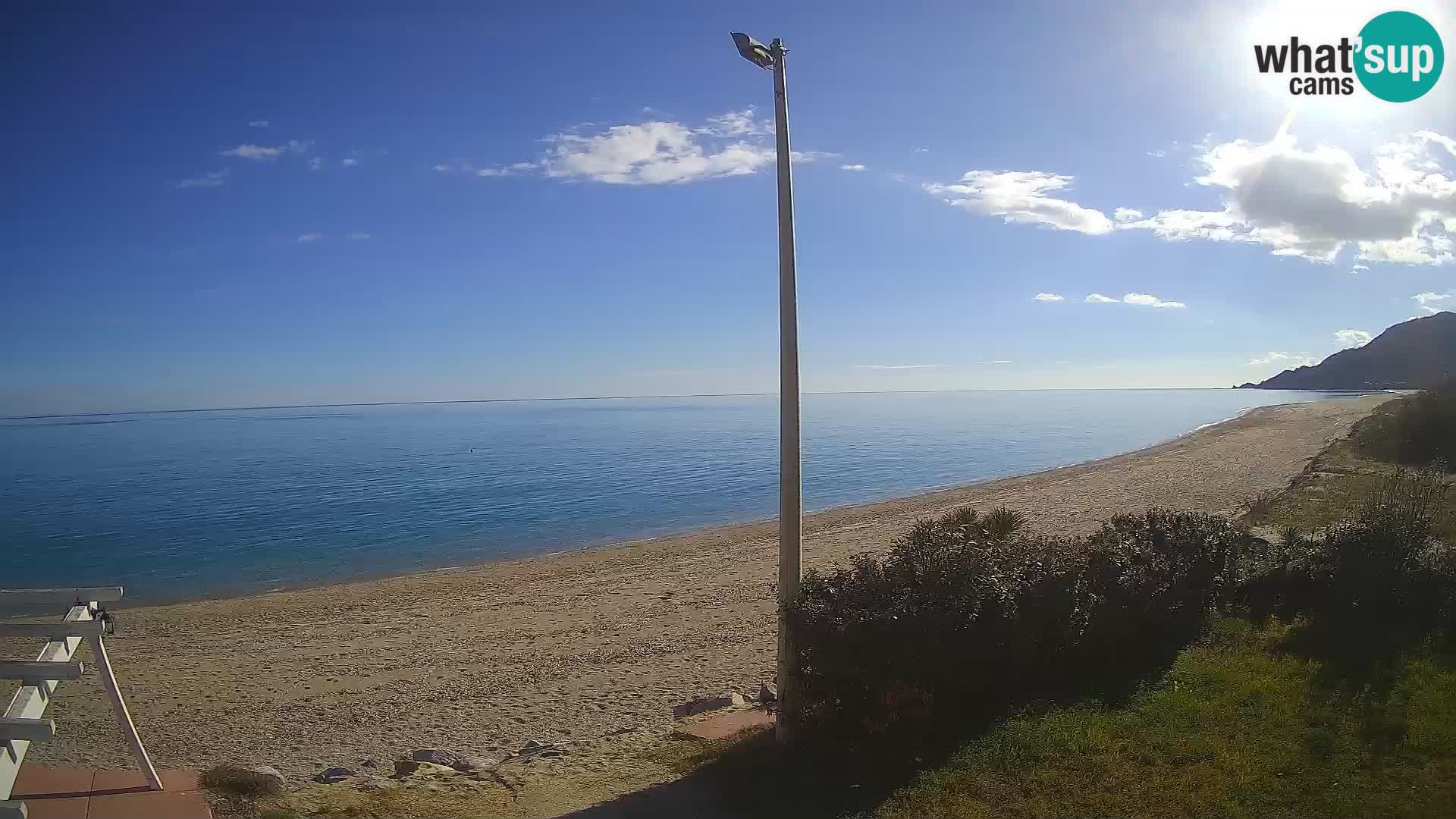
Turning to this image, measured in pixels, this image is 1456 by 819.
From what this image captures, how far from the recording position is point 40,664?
454cm

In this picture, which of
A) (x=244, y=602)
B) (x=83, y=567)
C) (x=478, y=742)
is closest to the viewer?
(x=478, y=742)

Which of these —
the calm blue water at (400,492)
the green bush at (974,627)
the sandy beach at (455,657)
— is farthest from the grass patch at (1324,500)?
the calm blue water at (400,492)

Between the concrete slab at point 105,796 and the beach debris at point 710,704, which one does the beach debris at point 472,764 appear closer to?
the beach debris at point 710,704

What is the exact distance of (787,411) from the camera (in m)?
6.89

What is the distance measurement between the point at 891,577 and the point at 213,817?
5197 millimetres

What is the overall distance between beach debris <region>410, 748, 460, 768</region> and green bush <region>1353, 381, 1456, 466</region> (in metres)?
25.0

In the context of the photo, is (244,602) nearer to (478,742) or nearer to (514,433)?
(478,742)

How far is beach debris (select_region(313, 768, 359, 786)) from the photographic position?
25.1 feet

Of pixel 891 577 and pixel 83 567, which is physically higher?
pixel 891 577

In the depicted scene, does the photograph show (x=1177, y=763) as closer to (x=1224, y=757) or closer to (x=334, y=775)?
(x=1224, y=757)

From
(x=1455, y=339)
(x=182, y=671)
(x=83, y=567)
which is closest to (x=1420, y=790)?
(x=182, y=671)

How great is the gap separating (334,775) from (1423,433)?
1176 inches

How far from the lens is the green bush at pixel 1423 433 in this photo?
22828mm

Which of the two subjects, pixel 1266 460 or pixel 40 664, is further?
pixel 1266 460
